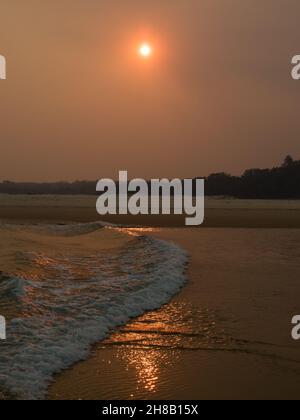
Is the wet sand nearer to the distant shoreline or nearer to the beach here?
the beach

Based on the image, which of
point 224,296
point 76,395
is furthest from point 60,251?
point 76,395

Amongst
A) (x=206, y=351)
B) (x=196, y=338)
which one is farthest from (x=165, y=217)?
(x=206, y=351)

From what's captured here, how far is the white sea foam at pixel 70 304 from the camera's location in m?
5.94

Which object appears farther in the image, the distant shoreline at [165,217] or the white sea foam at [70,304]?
the distant shoreline at [165,217]

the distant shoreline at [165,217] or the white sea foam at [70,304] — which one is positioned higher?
the distant shoreline at [165,217]

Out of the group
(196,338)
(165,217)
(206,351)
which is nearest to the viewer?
(206,351)

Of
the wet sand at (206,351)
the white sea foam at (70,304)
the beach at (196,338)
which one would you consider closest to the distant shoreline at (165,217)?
the white sea foam at (70,304)

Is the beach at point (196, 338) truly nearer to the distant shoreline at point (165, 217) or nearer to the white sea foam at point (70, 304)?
the white sea foam at point (70, 304)

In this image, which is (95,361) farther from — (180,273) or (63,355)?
(180,273)

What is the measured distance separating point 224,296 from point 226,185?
273ft

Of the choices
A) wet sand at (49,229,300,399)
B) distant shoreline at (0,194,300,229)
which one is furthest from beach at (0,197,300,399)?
distant shoreline at (0,194,300,229)

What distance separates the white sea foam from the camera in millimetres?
5941

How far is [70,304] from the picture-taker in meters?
8.97

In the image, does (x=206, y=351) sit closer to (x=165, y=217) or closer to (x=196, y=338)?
(x=196, y=338)
